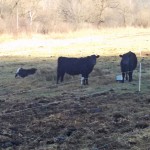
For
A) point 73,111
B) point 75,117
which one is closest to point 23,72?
point 73,111

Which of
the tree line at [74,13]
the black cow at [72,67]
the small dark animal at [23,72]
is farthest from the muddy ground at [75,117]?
the tree line at [74,13]

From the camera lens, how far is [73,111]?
10.2 m

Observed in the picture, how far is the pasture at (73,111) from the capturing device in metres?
7.85

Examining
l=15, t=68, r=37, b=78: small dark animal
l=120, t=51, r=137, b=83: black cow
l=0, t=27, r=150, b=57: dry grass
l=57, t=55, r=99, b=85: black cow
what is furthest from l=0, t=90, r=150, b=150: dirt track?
l=0, t=27, r=150, b=57: dry grass

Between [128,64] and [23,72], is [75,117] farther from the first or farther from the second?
[23,72]

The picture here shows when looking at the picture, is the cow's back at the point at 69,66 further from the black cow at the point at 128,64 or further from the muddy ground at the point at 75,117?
the black cow at the point at 128,64

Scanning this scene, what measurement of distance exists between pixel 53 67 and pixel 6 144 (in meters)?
11.3

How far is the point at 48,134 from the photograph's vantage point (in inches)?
331

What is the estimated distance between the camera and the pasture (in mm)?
7848

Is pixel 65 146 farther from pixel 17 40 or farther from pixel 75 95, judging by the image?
pixel 17 40

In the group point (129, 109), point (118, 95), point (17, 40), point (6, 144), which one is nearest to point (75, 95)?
point (118, 95)

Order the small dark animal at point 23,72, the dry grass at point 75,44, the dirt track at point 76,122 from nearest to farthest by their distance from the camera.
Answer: the dirt track at point 76,122, the small dark animal at point 23,72, the dry grass at point 75,44

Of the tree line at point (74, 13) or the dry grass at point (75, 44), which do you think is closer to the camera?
the dry grass at point (75, 44)

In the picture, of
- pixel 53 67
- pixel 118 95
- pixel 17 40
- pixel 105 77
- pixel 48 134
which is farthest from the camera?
pixel 17 40
